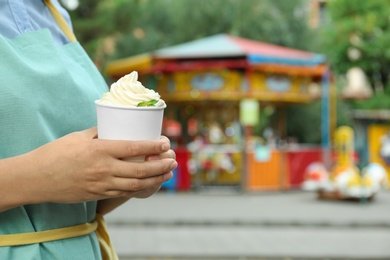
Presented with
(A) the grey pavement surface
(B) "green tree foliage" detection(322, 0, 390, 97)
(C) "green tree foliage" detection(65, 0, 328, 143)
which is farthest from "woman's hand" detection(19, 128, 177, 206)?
(B) "green tree foliage" detection(322, 0, 390, 97)

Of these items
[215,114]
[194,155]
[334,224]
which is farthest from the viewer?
[215,114]

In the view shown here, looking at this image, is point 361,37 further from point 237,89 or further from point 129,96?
point 129,96

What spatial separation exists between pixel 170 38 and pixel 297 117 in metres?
Answer: 6.41

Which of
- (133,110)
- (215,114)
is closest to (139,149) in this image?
(133,110)

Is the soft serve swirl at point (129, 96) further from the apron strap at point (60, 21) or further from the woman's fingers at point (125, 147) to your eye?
the apron strap at point (60, 21)

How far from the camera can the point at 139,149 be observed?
4.13 ft

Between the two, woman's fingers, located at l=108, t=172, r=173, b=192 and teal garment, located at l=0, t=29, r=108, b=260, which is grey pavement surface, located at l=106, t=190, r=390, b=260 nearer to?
teal garment, located at l=0, t=29, r=108, b=260

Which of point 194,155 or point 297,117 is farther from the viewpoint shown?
point 297,117

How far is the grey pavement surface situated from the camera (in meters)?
8.61

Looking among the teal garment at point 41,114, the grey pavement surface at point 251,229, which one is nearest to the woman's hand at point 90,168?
the teal garment at point 41,114

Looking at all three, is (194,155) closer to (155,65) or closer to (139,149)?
(155,65)

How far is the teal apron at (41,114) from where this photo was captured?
139 centimetres

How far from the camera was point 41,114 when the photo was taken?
4.73 feet

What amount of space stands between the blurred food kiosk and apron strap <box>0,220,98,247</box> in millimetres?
16348
